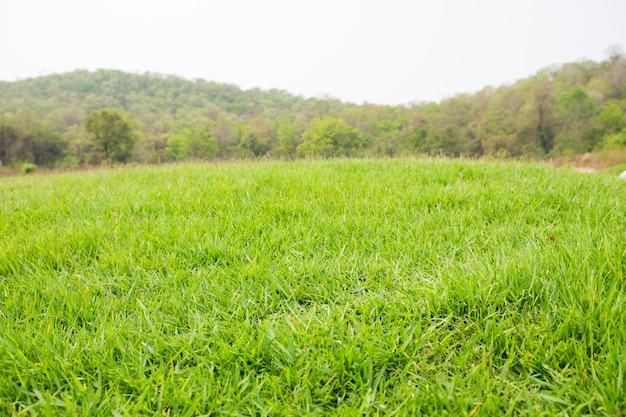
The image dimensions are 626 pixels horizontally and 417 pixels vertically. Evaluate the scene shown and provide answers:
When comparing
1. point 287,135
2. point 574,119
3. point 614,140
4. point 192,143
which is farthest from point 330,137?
point 614,140

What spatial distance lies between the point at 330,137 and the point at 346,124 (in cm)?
570

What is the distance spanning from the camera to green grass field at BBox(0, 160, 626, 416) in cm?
109

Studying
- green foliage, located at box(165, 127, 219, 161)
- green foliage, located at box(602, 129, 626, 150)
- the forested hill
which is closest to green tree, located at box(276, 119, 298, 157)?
the forested hill

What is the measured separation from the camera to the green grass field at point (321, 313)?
1.09 meters

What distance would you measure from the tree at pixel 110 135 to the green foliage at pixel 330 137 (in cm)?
2742

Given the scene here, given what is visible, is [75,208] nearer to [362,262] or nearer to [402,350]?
[362,262]

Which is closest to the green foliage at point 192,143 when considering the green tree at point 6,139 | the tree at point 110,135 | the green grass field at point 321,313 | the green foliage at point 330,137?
the tree at point 110,135

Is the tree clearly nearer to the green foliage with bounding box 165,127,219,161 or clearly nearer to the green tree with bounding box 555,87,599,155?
the green foliage with bounding box 165,127,219,161

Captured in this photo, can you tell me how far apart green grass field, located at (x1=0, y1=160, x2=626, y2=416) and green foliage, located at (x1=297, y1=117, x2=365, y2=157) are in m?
51.8

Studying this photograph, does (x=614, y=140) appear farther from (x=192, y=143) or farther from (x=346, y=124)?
(x=192, y=143)

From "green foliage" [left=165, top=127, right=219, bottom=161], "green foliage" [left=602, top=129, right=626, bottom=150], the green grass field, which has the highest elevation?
"green foliage" [left=165, top=127, right=219, bottom=161]

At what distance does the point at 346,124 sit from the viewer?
193 feet

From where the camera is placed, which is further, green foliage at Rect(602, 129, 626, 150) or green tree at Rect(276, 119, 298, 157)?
green tree at Rect(276, 119, 298, 157)

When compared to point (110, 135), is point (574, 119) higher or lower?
higher
